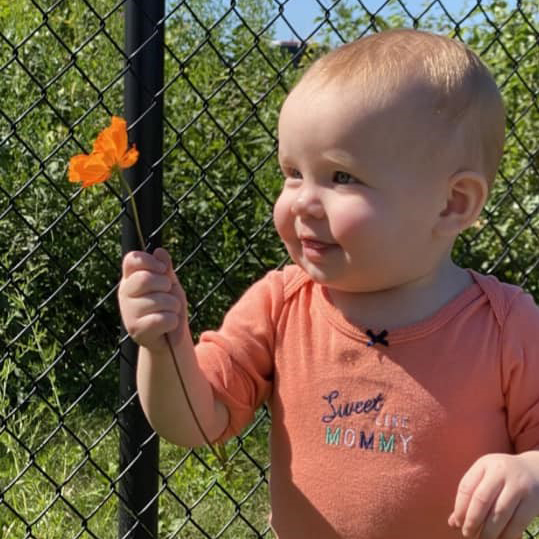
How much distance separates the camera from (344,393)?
1.50 meters

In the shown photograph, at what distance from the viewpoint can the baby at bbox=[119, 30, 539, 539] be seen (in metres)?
1.39

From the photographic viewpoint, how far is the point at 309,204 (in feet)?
4.61

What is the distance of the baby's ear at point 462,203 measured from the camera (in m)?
1.44

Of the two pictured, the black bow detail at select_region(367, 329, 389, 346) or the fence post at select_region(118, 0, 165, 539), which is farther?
the fence post at select_region(118, 0, 165, 539)

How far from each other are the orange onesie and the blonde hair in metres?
0.23

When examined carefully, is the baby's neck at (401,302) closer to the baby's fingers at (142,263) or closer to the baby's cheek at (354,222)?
the baby's cheek at (354,222)

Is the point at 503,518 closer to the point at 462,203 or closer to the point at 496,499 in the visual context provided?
the point at 496,499

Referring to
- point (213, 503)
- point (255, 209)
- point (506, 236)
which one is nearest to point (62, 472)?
point (213, 503)

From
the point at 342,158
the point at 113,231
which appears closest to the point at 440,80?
the point at 342,158

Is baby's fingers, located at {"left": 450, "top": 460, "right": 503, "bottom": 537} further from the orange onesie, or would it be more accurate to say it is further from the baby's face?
the baby's face

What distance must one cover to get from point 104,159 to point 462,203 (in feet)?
1.72

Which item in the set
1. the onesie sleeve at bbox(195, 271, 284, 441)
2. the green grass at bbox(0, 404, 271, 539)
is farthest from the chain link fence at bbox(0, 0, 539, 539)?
the onesie sleeve at bbox(195, 271, 284, 441)

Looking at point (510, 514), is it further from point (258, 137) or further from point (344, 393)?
point (258, 137)

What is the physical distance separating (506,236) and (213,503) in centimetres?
212
